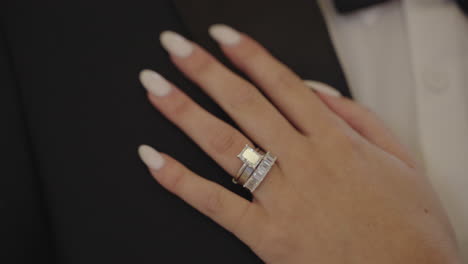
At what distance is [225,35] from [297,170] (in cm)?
26

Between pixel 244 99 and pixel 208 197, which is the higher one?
pixel 244 99

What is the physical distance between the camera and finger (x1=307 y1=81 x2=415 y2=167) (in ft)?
2.00

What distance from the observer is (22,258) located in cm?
52

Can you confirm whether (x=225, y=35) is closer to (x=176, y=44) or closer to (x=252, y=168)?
(x=176, y=44)

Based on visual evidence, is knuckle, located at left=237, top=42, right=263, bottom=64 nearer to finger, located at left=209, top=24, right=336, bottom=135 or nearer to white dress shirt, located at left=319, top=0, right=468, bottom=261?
finger, located at left=209, top=24, right=336, bottom=135

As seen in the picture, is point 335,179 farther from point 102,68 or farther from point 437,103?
point 102,68

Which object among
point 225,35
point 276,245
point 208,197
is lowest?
point 276,245

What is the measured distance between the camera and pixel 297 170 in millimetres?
551

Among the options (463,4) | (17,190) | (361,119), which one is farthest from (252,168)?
(463,4)

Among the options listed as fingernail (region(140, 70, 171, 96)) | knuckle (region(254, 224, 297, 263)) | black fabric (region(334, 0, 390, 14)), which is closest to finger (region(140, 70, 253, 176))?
fingernail (region(140, 70, 171, 96))

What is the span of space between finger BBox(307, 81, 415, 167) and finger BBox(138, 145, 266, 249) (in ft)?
0.75

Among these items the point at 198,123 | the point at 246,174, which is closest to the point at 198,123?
the point at 198,123

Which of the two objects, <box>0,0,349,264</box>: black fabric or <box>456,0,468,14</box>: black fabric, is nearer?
<box>0,0,349,264</box>: black fabric

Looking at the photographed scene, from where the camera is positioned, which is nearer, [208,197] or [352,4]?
[208,197]
